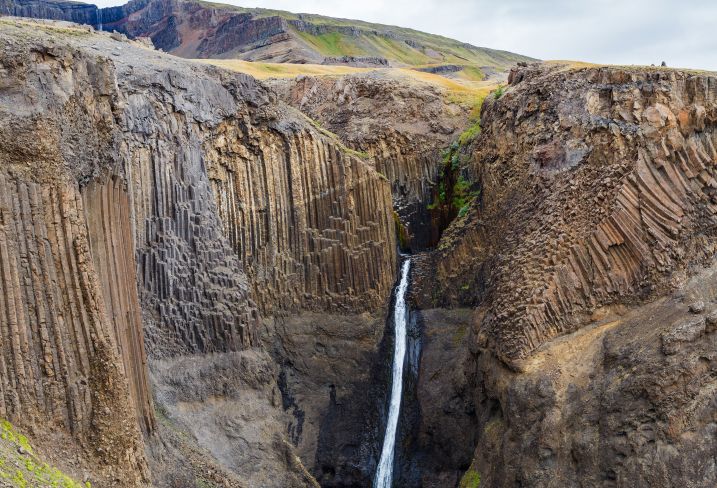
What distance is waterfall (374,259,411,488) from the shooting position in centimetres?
2473

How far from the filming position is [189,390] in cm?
2247

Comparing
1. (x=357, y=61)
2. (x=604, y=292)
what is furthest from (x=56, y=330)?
(x=357, y=61)

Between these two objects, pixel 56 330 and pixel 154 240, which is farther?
pixel 154 240

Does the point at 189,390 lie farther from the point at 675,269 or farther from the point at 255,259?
the point at 675,269

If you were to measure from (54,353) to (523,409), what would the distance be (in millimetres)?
10056

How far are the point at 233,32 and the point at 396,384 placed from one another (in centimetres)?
4713

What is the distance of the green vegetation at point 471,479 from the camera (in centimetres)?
2047

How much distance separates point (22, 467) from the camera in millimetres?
13023

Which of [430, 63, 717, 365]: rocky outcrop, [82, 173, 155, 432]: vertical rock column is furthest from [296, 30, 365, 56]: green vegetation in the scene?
[82, 173, 155, 432]: vertical rock column

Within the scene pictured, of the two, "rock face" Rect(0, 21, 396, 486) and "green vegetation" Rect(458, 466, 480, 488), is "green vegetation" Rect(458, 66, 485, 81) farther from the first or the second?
"green vegetation" Rect(458, 466, 480, 488)

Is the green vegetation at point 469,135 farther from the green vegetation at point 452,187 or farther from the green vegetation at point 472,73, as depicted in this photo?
the green vegetation at point 472,73

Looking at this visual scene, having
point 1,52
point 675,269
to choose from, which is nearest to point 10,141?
point 1,52

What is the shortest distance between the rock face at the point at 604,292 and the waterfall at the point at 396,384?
157 inches

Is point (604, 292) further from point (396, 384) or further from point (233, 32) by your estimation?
point (233, 32)
